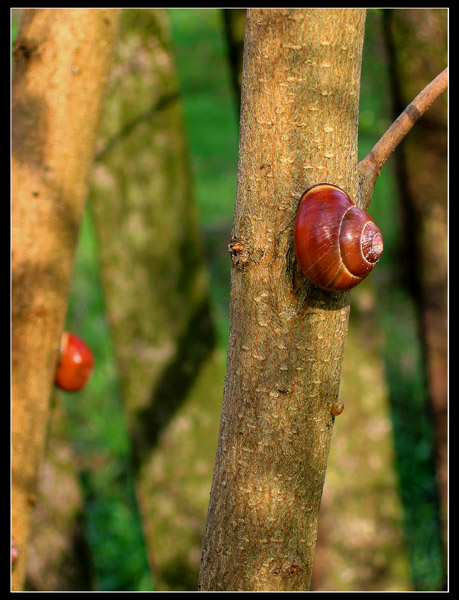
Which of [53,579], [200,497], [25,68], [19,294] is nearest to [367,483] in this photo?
[200,497]

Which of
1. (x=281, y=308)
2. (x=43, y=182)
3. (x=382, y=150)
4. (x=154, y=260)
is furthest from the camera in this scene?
(x=154, y=260)

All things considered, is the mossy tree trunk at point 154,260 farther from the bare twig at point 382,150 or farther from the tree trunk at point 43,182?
the bare twig at point 382,150

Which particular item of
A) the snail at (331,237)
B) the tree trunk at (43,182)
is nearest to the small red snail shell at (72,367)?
the tree trunk at (43,182)

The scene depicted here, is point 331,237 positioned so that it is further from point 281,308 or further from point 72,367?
point 72,367

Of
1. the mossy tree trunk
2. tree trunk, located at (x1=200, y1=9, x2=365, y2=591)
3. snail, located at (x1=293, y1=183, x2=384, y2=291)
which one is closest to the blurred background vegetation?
the mossy tree trunk

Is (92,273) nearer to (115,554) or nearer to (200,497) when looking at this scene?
(115,554)

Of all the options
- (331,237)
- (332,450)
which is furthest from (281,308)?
(332,450)
